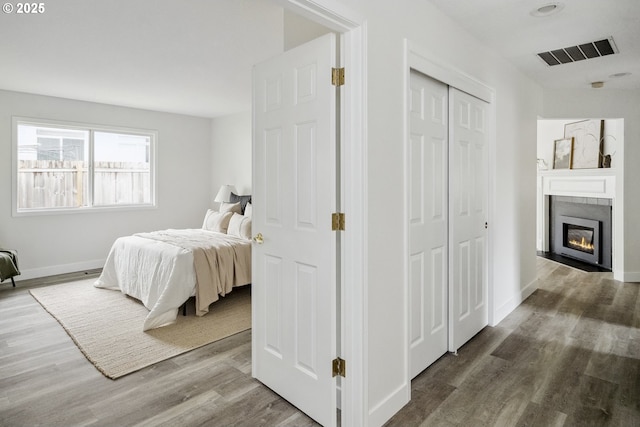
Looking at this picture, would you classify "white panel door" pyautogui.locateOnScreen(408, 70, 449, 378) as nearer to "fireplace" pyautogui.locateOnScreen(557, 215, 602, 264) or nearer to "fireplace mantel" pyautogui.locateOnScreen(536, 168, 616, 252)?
"fireplace mantel" pyautogui.locateOnScreen(536, 168, 616, 252)

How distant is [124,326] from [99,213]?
3.00 meters

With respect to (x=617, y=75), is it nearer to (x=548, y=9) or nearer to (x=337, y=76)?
(x=548, y=9)

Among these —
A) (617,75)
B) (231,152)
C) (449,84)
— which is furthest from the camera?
(231,152)

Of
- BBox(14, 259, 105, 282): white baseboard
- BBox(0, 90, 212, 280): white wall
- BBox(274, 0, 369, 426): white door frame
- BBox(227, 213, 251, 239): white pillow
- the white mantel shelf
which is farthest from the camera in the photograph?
the white mantel shelf

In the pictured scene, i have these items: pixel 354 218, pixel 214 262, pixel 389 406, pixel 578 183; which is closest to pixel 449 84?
pixel 354 218

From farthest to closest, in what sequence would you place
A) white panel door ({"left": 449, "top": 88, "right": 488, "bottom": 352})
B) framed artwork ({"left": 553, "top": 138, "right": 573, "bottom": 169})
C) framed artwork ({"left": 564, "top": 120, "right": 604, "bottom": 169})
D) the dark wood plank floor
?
framed artwork ({"left": 553, "top": 138, "right": 573, "bottom": 169}), framed artwork ({"left": 564, "top": 120, "right": 604, "bottom": 169}), white panel door ({"left": 449, "top": 88, "right": 488, "bottom": 352}), the dark wood plank floor

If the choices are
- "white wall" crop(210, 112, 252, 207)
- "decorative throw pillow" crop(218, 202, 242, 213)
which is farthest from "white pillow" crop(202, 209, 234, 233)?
"white wall" crop(210, 112, 252, 207)

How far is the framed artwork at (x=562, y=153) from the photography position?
6184 millimetres

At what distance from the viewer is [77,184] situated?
5.55m

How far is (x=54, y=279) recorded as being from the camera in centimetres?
505

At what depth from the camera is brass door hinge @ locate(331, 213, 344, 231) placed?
1.89 m

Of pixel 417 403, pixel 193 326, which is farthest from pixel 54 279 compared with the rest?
pixel 417 403

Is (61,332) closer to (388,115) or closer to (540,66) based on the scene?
(388,115)

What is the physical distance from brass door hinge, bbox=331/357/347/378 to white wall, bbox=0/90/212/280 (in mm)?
5081
